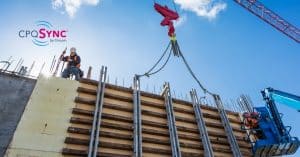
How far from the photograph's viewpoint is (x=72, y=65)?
36.6 ft

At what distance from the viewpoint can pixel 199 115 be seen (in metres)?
10.7

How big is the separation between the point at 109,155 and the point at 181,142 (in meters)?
2.98

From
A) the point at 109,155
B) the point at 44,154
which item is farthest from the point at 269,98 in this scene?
the point at 44,154

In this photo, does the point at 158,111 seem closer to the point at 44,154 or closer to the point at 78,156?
the point at 78,156

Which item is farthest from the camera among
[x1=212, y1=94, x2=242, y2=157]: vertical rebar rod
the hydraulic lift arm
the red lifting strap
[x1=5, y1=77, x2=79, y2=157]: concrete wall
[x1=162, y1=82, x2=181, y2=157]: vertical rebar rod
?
the hydraulic lift arm

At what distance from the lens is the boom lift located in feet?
33.2

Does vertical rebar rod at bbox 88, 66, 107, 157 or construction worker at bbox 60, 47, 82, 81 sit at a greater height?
construction worker at bbox 60, 47, 82, 81

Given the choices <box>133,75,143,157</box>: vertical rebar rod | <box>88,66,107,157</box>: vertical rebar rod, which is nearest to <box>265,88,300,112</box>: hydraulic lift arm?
<box>133,75,143,157</box>: vertical rebar rod

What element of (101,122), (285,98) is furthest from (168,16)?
(285,98)

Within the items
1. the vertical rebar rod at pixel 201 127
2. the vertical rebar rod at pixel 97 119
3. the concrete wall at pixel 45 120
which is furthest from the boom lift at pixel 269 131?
the concrete wall at pixel 45 120

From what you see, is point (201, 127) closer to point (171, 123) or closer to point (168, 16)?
point (171, 123)

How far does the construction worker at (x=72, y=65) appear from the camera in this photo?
10719mm

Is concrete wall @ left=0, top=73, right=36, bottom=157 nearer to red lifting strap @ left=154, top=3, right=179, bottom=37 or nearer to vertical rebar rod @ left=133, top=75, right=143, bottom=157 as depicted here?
vertical rebar rod @ left=133, top=75, right=143, bottom=157

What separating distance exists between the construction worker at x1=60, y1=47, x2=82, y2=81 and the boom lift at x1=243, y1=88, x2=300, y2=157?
25.3 ft
